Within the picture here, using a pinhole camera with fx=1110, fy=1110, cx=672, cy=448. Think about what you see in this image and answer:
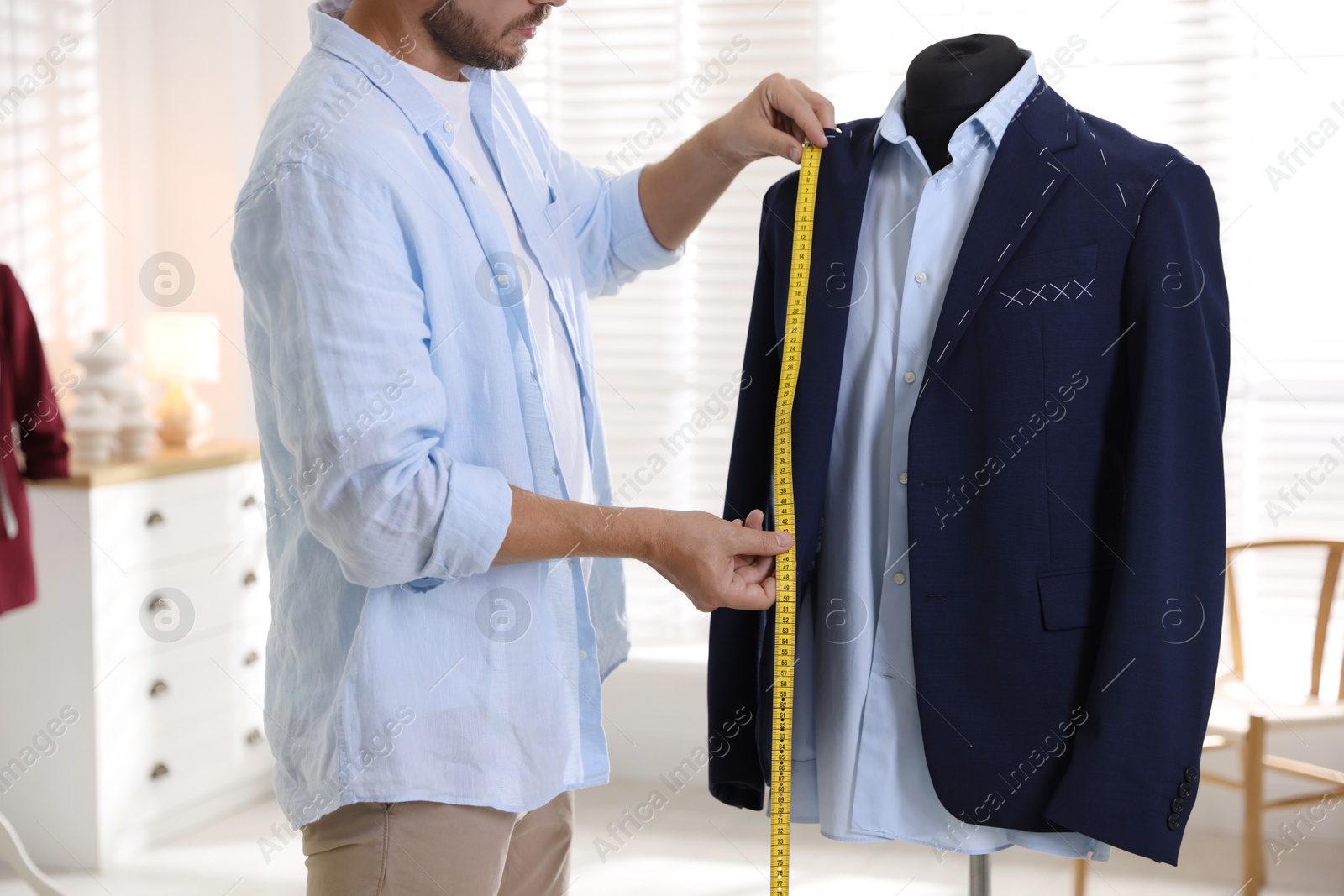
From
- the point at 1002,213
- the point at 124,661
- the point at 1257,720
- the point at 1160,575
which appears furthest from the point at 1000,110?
the point at 124,661

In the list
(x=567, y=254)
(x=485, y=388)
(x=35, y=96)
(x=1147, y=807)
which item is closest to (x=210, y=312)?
(x=35, y=96)

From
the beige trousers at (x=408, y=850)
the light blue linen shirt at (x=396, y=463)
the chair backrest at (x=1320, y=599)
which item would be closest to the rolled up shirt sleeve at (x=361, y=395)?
the light blue linen shirt at (x=396, y=463)

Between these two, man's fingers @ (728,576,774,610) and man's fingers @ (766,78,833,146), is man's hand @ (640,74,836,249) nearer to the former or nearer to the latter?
man's fingers @ (766,78,833,146)

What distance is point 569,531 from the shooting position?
145 centimetres

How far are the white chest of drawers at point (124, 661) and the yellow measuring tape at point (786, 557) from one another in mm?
2531

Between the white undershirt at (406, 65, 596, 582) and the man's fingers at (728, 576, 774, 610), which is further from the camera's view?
the white undershirt at (406, 65, 596, 582)

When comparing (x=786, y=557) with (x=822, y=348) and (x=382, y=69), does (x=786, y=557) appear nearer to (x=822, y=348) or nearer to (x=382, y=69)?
(x=822, y=348)

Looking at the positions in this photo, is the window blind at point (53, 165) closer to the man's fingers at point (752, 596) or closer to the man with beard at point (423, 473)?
the man with beard at point (423, 473)

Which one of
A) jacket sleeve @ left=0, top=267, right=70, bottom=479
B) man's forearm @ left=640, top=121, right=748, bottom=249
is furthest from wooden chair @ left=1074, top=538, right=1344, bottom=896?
jacket sleeve @ left=0, top=267, right=70, bottom=479

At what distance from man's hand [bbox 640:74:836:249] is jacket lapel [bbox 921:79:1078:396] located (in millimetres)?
284

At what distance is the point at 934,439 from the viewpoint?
4.83 ft

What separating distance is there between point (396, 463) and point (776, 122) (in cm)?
82

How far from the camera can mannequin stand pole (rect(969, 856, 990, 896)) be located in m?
1.68

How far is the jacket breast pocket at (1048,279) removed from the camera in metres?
1.42
